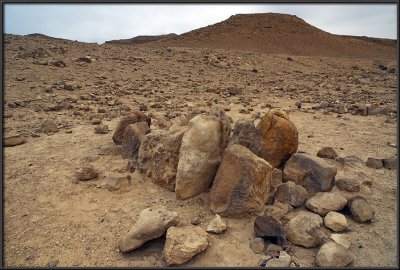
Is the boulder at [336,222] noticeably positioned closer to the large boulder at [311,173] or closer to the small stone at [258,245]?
the large boulder at [311,173]

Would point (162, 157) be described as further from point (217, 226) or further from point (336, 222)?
point (336, 222)

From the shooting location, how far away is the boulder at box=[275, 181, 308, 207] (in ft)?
10.4

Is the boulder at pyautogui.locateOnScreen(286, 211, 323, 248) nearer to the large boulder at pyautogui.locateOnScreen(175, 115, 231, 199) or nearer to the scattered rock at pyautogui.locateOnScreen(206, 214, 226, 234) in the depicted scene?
the scattered rock at pyautogui.locateOnScreen(206, 214, 226, 234)

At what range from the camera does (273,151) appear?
142 inches

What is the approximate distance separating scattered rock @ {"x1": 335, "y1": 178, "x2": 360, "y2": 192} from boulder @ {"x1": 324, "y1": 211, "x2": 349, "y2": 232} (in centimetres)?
58

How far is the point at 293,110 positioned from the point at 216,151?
4.12 m

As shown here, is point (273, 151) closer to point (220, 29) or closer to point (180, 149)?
point (180, 149)

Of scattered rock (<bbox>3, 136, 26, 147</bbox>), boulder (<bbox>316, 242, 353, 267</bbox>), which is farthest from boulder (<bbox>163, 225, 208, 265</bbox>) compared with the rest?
scattered rock (<bbox>3, 136, 26, 147</bbox>)

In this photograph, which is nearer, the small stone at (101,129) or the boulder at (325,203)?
the boulder at (325,203)

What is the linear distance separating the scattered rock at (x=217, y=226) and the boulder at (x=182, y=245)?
134 mm

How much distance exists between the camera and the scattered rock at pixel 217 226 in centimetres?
282

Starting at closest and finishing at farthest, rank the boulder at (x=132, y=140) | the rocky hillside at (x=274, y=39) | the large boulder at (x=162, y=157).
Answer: the large boulder at (x=162, y=157), the boulder at (x=132, y=140), the rocky hillside at (x=274, y=39)

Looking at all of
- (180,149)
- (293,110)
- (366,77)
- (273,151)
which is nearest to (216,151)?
(180,149)

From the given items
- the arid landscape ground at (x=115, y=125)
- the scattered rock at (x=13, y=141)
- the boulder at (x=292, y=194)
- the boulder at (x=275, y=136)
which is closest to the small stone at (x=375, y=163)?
the arid landscape ground at (x=115, y=125)
